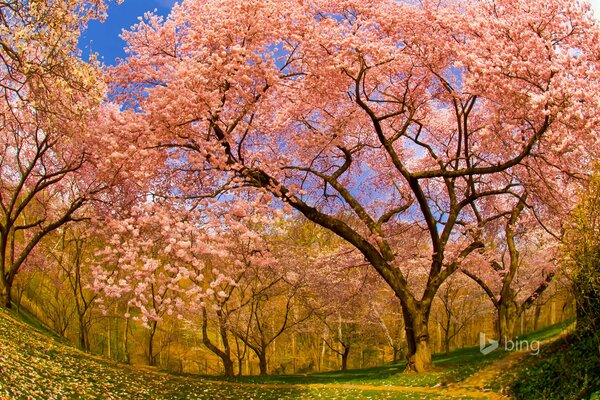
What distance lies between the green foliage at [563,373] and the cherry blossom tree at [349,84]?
5.41 m

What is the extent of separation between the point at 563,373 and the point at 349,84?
41.8ft

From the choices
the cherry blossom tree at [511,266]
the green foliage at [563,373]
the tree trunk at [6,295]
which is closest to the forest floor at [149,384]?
the green foliage at [563,373]

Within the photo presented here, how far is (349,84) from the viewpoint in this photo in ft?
71.1

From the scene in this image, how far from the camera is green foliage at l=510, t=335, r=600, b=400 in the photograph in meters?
12.3

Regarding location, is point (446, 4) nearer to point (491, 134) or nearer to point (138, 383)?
point (491, 134)

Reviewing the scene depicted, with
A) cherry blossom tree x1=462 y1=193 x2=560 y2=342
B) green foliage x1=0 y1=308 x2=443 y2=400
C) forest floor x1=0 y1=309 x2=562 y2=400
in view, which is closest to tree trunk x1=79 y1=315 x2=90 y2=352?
green foliage x1=0 y1=308 x2=443 y2=400

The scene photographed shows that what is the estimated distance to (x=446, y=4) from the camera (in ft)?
71.1

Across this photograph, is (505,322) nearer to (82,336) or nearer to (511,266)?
(511,266)

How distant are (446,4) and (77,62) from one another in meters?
14.3

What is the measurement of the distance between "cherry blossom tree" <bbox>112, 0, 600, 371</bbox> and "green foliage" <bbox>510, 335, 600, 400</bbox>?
5.41 meters

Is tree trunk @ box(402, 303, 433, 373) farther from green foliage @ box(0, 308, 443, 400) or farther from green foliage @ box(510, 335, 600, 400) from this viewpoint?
green foliage @ box(510, 335, 600, 400)

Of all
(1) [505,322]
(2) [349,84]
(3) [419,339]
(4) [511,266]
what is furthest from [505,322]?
(2) [349,84]

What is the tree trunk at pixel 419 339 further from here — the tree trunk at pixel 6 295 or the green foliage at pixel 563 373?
the tree trunk at pixel 6 295

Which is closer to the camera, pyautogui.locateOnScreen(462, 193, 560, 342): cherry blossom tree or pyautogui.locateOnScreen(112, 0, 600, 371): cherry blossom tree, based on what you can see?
pyautogui.locateOnScreen(112, 0, 600, 371): cherry blossom tree
